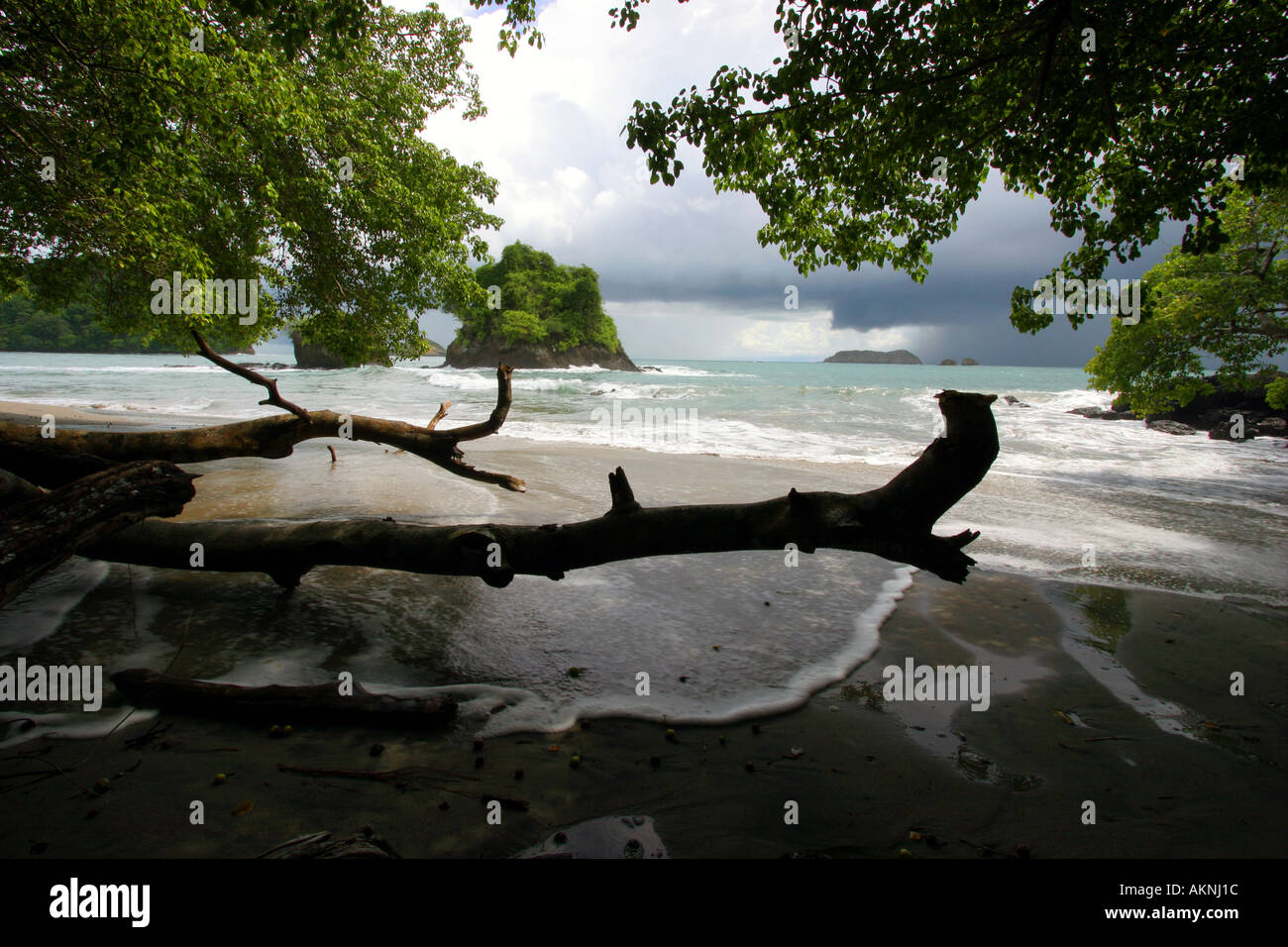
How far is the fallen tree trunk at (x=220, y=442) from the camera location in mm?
5031

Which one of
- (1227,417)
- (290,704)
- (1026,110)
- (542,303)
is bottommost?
(290,704)

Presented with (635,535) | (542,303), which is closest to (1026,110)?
(635,535)

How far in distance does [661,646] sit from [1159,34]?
24.4 ft

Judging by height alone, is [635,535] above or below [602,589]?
above

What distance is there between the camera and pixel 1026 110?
239 inches

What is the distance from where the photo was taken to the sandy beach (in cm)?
267

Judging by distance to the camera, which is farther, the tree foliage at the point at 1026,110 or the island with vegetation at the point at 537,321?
the island with vegetation at the point at 537,321

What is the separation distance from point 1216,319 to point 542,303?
76371 mm

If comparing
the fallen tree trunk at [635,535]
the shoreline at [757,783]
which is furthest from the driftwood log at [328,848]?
the fallen tree trunk at [635,535]

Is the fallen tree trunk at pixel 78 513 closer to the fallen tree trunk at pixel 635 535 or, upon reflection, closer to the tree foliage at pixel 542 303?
the fallen tree trunk at pixel 635 535

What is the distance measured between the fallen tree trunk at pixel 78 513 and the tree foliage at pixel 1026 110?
5.36m

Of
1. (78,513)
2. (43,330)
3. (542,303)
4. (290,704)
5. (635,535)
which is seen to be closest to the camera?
(78,513)

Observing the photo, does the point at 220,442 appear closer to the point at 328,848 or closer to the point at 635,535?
the point at 635,535

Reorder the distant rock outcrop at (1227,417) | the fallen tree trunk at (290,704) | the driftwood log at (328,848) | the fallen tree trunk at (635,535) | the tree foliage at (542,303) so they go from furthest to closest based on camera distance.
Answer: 1. the tree foliage at (542,303)
2. the distant rock outcrop at (1227,417)
3. the fallen tree trunk at (290,704)
4. the fallen tree trunk at (635,535)
5. the driftwood log at (328,848)
